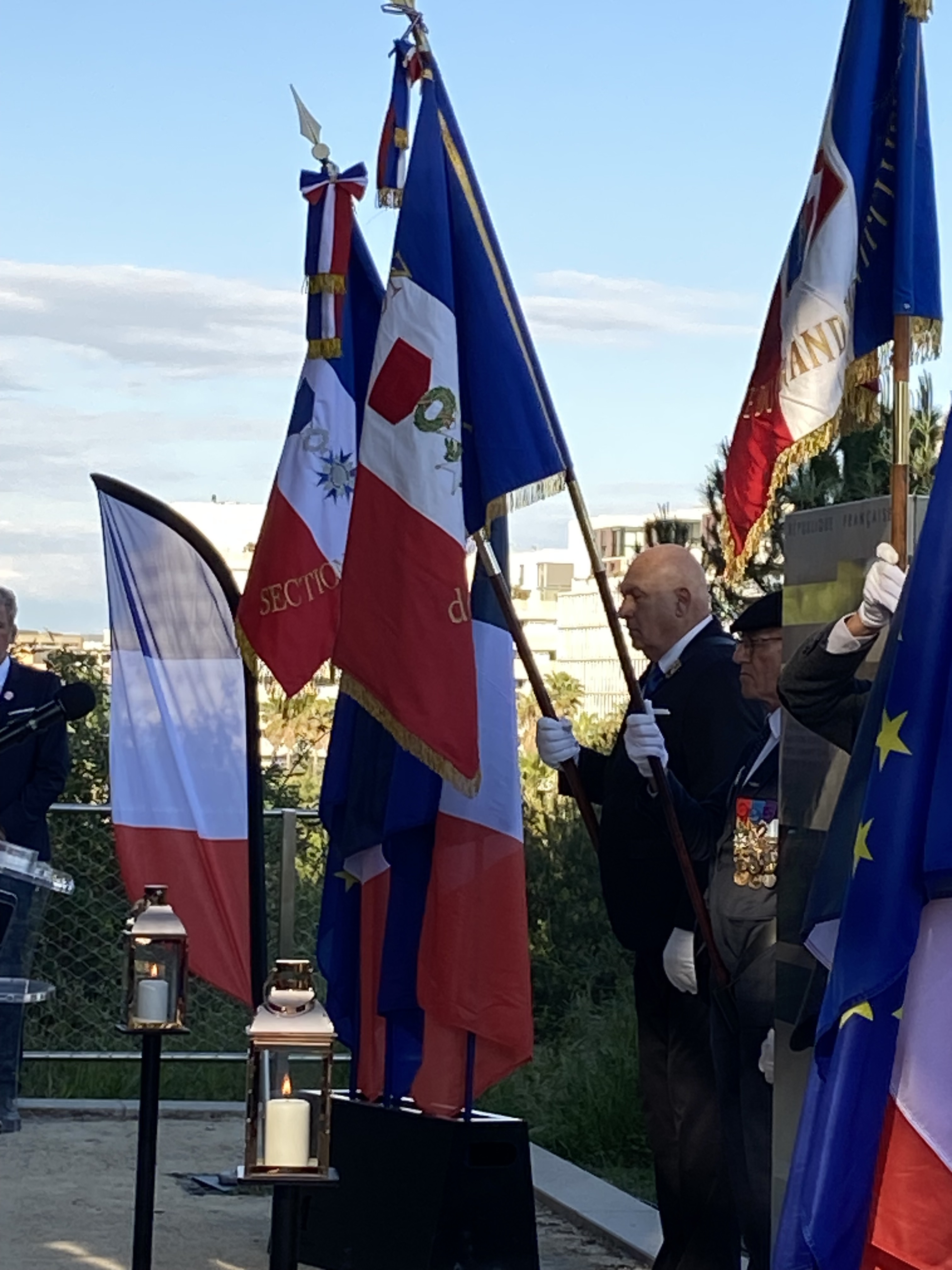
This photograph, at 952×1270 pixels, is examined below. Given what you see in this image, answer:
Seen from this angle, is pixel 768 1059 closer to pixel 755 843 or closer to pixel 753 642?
pixel 755 843

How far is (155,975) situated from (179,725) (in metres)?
1.82

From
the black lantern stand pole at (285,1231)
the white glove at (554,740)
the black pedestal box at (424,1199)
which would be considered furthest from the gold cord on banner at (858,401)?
the black pedestal box at (424,1199)

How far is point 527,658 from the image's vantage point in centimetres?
576

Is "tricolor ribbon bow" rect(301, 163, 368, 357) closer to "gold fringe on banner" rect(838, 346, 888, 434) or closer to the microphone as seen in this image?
the microphone

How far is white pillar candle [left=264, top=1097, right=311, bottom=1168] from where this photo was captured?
12.0 feet

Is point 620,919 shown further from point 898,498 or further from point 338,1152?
point 898,498

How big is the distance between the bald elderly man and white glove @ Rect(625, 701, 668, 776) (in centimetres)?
16

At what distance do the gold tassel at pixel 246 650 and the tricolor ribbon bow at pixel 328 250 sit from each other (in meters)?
0.95

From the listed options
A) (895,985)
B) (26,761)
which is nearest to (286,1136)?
(895,985)

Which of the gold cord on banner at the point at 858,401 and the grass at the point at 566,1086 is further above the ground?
the gold cord on banner at the point at 858,401

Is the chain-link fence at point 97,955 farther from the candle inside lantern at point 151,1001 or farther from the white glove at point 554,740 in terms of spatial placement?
the candle inside lantern at point 151,1001

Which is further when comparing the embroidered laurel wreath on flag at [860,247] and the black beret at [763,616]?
the black beret at [763,616]

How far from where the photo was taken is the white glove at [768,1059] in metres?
4.86

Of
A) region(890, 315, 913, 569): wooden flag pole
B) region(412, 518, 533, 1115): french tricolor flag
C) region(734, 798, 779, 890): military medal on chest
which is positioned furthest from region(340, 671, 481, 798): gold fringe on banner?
→ region(890, 315, 913, 569): wooden flag pole
